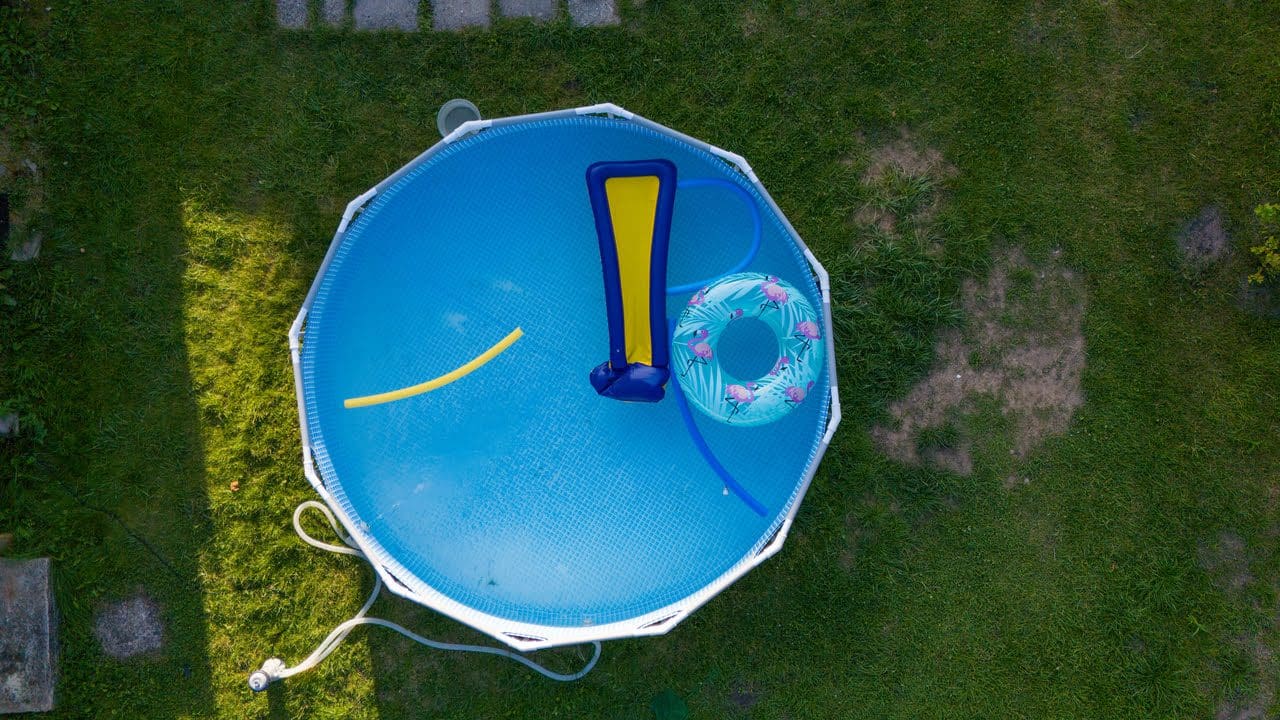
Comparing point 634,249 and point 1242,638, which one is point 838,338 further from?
point 1242,638

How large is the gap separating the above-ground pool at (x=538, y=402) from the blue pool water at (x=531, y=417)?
0.01 meters

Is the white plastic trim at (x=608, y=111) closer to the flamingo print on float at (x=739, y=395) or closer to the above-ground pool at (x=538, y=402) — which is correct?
the above-ground pool at (x=538, y=402)

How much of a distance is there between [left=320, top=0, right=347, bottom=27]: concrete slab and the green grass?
0.11 metres

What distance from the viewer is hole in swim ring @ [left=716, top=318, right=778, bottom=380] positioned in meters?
4.42

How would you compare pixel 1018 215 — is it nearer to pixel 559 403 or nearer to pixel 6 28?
pixel 559 403

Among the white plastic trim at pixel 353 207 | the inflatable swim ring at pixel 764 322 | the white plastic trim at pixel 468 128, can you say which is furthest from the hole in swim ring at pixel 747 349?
the white plastic trim at pixel 353 207

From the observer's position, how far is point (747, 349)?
14.6 ft

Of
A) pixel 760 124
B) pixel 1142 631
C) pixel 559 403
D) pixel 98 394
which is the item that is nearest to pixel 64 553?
pixel 98 394

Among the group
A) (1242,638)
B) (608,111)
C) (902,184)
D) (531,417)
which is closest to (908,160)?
(902,184)

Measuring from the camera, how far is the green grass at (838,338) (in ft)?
14.4

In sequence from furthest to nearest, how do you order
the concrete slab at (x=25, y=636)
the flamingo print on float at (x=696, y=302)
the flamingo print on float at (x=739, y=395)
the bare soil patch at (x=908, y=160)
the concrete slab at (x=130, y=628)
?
the bare soil patch at (x=908, y=160), the concrete slab at (x=130, y=628), the concrete slab at (x=25, y=636), the flamingo print on float at (x=696, y=302), the flamingo print on float at (x=739, y=395)

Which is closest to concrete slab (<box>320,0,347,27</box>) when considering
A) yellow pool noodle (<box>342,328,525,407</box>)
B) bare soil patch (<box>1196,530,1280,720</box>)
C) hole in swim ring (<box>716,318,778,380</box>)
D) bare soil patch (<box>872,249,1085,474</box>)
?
yellow pool noodle (<box>342,328,525,407</box>)

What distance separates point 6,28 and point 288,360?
8.01 feet

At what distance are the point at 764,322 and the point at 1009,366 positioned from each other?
1.54 metres
